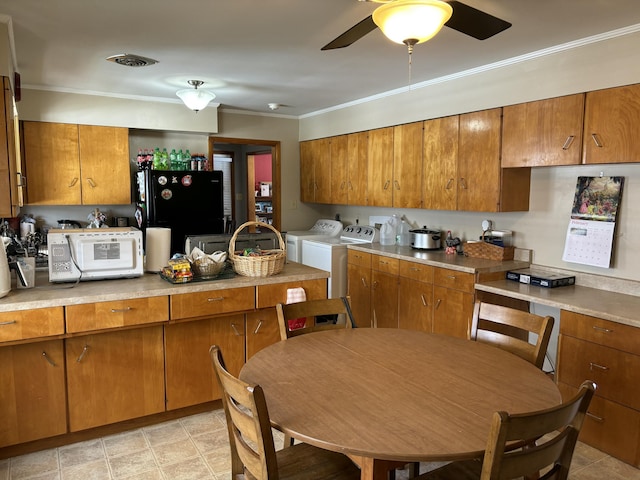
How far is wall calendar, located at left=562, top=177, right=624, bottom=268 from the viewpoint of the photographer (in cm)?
303

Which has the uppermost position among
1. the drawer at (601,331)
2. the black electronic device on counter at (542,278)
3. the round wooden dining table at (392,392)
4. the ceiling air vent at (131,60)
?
the ceiling air vent at (131,60)

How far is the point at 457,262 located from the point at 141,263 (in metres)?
2.30

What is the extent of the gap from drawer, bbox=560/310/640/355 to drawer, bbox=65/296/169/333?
232 cm

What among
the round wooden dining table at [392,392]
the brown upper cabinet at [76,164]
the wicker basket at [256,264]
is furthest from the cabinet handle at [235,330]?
the brown upper cabinet at [76,164]

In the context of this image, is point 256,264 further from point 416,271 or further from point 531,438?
point 531,438

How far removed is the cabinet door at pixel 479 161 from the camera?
138 inches

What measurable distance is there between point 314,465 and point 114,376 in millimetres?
1503

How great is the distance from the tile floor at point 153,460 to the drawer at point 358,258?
2124 mm

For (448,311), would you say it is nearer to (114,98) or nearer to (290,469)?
(290,469)

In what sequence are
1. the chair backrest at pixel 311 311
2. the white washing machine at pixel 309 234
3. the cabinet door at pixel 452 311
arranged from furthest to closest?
the white washing machine at pixel 309 234 → the cabinet door at pixel 452 311 → the chair backrest at pixel 311 311

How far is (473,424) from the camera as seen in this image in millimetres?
1356

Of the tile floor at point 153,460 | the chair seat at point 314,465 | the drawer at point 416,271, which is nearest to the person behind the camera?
the chair seat at point 314,465

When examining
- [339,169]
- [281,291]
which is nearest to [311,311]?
[281,291]

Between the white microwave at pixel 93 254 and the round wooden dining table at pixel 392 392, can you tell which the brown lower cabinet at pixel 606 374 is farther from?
the white microwave at pixel 93 254
